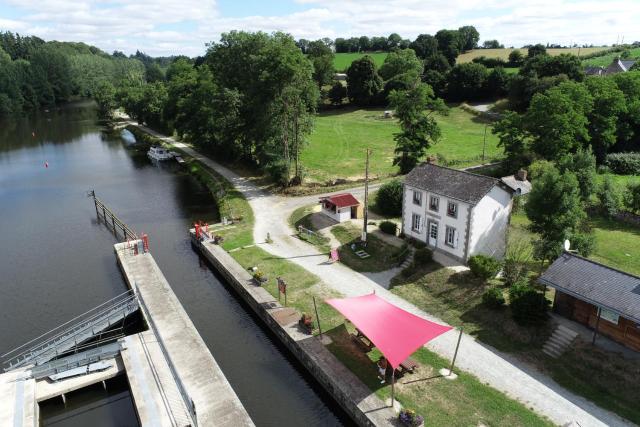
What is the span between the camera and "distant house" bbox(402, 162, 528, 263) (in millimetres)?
34469

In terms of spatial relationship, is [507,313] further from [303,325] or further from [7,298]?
[7,298]

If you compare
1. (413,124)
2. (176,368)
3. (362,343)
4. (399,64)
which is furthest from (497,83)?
(176,368)

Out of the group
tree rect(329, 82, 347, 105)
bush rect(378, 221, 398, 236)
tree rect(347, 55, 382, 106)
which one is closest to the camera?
bush rect(378, 221, 398, 236)

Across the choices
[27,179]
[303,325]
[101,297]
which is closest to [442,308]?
[303,325]

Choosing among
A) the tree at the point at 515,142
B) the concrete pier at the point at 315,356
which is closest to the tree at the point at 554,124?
the tree at the point at 515,142

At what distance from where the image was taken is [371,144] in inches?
3248

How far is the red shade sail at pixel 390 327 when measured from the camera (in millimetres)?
22438

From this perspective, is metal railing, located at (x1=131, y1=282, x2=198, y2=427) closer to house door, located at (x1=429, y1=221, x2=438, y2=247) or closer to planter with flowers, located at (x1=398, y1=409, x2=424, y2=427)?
planter with flowers, located at (x1=398, y1=409, x2=424, y2=427)

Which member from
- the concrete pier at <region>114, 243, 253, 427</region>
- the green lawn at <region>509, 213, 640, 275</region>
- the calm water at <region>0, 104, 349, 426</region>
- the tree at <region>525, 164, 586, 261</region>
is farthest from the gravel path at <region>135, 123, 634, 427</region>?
the green lawn at <region>509, 213, 640, 275</region>

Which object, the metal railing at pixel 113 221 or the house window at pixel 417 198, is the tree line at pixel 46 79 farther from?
the house window at pixel 417 198

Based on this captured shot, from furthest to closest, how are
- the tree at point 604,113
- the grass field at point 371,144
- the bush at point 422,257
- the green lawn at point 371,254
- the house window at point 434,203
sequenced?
1. the grass field at point 371,144
2. the tree at point 604,113
3. the green lawn at point 371,254
4. the house window at point 434,203
5. the bush at point 422,257

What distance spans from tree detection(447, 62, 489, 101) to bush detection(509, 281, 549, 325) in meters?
94.8

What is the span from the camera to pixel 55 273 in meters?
39.5

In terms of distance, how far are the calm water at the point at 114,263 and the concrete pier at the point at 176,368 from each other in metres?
1.47
